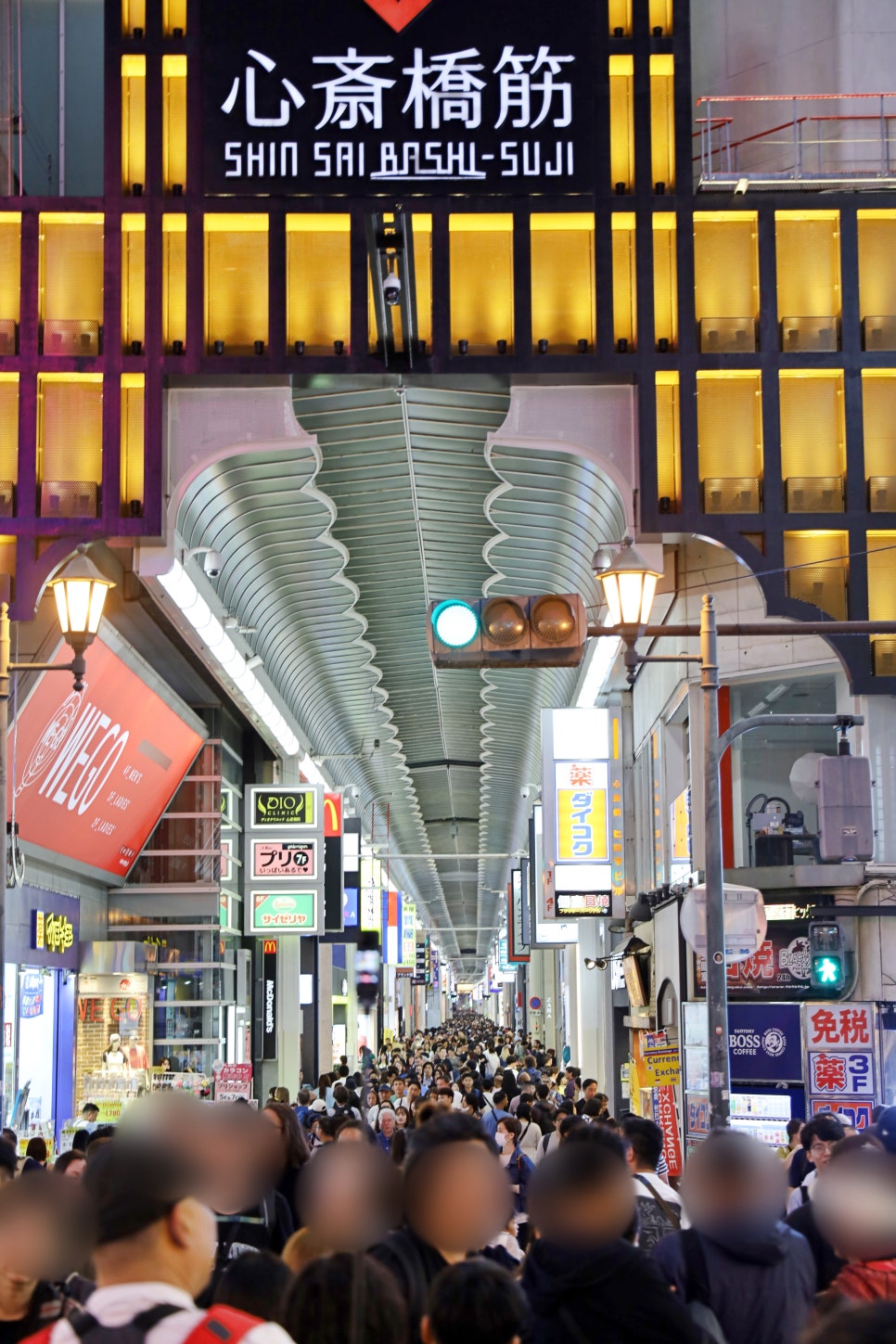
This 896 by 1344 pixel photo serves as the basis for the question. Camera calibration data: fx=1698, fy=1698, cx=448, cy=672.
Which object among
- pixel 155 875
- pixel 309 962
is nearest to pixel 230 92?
pixel 155 875

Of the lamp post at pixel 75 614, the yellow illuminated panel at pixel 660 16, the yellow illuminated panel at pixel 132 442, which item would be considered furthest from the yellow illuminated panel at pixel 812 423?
the lamp post at pixel 75 614

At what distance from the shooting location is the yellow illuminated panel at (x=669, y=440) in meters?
17.8

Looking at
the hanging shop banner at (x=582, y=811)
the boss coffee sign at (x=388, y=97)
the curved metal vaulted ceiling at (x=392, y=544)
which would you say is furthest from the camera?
the hanging shop banner at (x=582, y=811)

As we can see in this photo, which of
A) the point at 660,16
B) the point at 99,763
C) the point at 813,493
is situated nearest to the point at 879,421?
the point at 813,493

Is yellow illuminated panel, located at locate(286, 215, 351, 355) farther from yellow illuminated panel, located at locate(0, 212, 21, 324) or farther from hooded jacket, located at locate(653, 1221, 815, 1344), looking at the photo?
hooded jacket, located at locate(653, 1221, 815, 1344)

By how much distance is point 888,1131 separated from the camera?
7082 mm

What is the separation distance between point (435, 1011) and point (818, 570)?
4179 inches

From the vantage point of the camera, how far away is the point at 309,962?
1521 inches

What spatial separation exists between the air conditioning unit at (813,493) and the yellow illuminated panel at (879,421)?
409 millimetres

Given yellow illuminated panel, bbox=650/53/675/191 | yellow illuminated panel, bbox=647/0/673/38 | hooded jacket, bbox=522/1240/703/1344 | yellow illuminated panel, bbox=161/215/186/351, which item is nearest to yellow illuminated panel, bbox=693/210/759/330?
yellow illuminated panel, bbox=650/53/675/191

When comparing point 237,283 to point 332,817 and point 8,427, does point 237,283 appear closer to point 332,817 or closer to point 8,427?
point 8,427

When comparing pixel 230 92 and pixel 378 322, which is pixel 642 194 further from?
pixel 230 92

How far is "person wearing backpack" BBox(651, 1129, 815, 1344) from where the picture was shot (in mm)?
5395

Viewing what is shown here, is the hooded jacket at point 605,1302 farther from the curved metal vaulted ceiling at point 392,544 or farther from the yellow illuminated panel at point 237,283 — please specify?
the yellow illuminated panel at point 237,283
